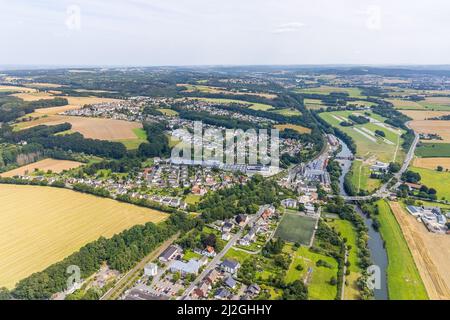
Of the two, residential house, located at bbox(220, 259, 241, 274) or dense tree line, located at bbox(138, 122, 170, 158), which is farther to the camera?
dense tree line, located at bbox(138, 122, 170, 158)

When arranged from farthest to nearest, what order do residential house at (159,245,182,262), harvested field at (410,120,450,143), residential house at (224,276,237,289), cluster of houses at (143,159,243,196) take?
harvested field at (410,120,450,143) → cluster of houses at (143,159,243,196) → residential house at (159,245,182,262) → residential house at (224,276,237,289)

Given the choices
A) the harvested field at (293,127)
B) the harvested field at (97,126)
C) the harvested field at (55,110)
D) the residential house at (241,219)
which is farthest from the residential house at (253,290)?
the harvested field at (55,110)

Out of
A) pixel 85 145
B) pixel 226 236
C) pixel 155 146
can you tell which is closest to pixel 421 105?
pixel 155 146

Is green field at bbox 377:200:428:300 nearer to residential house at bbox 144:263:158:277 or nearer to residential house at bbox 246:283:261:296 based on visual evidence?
residential house at bbox 246:283:261:296

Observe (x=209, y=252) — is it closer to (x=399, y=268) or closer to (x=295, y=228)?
(x=295, y=228)

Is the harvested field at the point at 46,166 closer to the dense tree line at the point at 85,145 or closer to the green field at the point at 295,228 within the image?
the dense tree line at the point at 85,145

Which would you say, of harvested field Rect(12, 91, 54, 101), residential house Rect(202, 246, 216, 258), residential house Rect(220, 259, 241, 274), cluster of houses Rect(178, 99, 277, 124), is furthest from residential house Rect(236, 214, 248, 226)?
harvested field Rect(12, 91, 54, 101)

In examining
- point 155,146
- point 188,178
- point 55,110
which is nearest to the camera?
point 188,178

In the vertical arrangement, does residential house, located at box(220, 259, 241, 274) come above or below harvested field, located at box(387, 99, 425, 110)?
below
